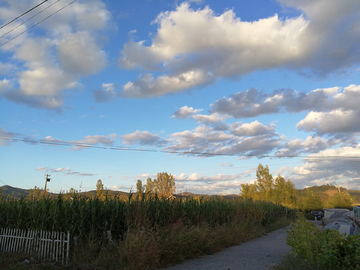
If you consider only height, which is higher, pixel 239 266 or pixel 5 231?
pixel 5 231

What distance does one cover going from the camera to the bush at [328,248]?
22.3 feet

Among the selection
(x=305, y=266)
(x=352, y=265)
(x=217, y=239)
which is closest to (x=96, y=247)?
(x=217, y=239)

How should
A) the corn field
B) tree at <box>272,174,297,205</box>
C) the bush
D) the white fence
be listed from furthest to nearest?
tree at <box>272,174,297,205</box> → the corn field → the white fence → the bush

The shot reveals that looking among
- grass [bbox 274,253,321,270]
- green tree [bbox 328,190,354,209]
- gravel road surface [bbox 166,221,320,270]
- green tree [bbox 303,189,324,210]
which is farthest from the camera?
green tree [bbox 328,190,354,209]

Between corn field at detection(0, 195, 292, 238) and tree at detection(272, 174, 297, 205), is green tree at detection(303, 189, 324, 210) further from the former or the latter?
corn field at detection(0, 195, 292, 238)

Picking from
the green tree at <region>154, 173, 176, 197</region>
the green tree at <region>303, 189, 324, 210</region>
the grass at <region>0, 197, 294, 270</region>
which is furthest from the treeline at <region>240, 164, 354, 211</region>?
the grass at <region>0, 197, 294, 270</region>

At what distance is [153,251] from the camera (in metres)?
9.30

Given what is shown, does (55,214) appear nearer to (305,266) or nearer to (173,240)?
(173,240)

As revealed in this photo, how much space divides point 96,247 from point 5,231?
17.5 ft

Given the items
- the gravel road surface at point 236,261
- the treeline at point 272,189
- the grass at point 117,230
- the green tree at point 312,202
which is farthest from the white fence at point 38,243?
the green tree at point 312,202

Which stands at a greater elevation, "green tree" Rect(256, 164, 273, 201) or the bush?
"green tree" Rect(256, 164, 273, 201)

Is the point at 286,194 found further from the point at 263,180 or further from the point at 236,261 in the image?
the point at 236,261

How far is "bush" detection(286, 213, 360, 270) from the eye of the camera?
22.3 ft

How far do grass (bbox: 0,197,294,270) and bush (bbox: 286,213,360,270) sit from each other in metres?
4.59
